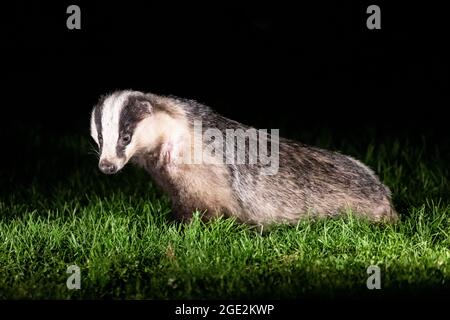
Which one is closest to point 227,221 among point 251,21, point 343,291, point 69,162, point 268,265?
point 268,265

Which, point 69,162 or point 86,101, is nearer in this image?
point 69,162

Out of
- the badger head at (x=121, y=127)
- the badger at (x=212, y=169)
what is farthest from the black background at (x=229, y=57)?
the badger head at (x=121, y=127)

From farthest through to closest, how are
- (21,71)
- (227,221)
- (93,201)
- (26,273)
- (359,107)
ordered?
(21,71)
(359,107)
(93,201)
(227,221)
(26,273)

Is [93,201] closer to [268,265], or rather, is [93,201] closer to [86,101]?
[268,265]

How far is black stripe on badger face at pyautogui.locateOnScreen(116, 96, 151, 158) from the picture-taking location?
5.71 m

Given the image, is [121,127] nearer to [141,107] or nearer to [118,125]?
[118,125]

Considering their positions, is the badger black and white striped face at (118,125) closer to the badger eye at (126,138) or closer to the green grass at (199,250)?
the badger eye at (126,138)

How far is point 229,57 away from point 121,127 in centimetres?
461

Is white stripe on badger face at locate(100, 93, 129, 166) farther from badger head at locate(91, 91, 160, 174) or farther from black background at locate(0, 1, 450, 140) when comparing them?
black background at locate(0, 1, 450, 140)

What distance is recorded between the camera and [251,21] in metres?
10.1

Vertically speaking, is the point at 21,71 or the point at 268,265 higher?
the point at 21,71

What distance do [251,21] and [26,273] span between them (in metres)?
5.29

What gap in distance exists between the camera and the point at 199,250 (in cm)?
541
